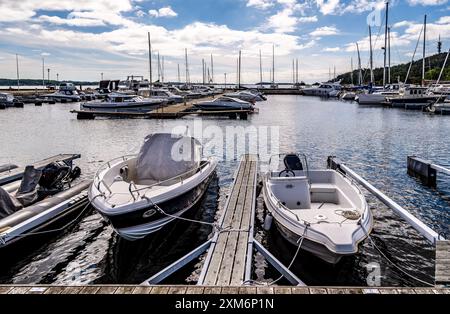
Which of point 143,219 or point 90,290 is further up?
point 90,290

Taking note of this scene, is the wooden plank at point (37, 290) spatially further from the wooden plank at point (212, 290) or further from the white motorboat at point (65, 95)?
the white motorboat at point (65, 95)

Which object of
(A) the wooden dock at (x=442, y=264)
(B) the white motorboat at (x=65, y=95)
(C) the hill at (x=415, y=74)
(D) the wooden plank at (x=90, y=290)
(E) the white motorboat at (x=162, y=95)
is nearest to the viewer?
(D) the wooden plank at (x=90, y=290)

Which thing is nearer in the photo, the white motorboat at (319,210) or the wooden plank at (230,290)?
the wooden plank at (230,290)

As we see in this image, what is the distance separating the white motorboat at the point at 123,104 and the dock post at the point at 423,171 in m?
38.5

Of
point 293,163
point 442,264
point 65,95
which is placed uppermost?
point 65,95

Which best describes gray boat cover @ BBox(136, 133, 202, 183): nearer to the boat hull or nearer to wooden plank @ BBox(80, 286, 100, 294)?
the boat hull

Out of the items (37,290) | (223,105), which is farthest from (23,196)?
(223,105)

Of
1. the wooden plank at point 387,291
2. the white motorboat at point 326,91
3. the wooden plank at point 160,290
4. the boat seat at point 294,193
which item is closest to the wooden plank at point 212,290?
the wooden plank at point 160,290

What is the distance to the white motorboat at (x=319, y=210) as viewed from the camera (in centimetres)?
760

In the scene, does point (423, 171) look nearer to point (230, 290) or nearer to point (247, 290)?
point (247, 290)

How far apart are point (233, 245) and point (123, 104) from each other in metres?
43.4

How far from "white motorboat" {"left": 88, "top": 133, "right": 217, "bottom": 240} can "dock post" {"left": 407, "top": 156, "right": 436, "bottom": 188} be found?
9.53 meters

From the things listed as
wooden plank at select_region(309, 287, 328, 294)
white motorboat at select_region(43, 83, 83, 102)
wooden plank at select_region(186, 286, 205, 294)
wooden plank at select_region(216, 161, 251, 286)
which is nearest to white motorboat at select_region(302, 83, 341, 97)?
white motorboat at select_region(43, 83, 83, 102)

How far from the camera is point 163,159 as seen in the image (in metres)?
11.9
